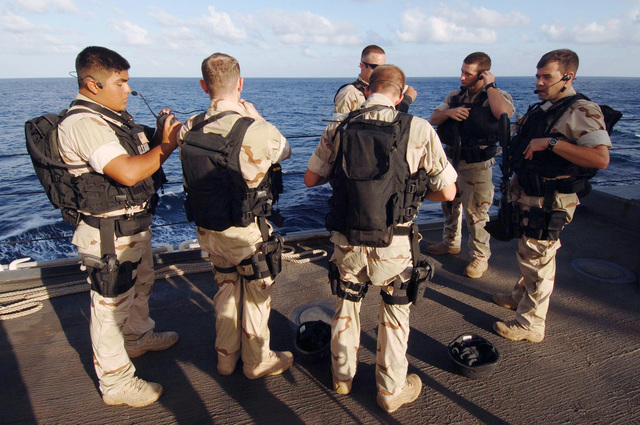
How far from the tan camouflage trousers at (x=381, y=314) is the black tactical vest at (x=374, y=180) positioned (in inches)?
5.2

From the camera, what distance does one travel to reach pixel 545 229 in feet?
10.8

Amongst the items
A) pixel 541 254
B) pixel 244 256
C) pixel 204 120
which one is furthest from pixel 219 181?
pixel 541 254

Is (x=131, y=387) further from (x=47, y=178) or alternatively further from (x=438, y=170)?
(x=438, y=170)

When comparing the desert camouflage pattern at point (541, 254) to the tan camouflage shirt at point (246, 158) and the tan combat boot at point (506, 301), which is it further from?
the tan camouflage shirt at point (246, 158)

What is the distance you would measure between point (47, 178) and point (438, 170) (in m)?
2.71

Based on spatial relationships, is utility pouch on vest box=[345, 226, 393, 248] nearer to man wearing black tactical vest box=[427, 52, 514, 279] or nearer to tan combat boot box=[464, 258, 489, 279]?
man wearing black tactical vest box=[427, 52, 514, 279]

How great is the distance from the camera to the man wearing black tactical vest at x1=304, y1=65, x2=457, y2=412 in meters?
2.34

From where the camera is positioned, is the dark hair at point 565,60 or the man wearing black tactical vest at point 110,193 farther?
the dark hair at point 565,60

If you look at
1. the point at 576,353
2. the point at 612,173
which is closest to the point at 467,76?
the point at 576,353

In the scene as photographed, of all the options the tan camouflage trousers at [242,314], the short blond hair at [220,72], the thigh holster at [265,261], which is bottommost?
the tan camouflage trousers at [242,314]

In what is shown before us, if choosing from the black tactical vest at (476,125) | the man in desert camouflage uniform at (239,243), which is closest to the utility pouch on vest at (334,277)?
the man in desert camouflage uniform at (239,243)

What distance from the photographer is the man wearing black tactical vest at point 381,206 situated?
2340 mm

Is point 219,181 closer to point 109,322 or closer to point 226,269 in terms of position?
point 226,269

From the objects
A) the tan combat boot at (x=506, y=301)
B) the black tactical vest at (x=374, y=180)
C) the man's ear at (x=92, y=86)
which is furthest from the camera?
the tan combat boot at (x=506, y=301)
